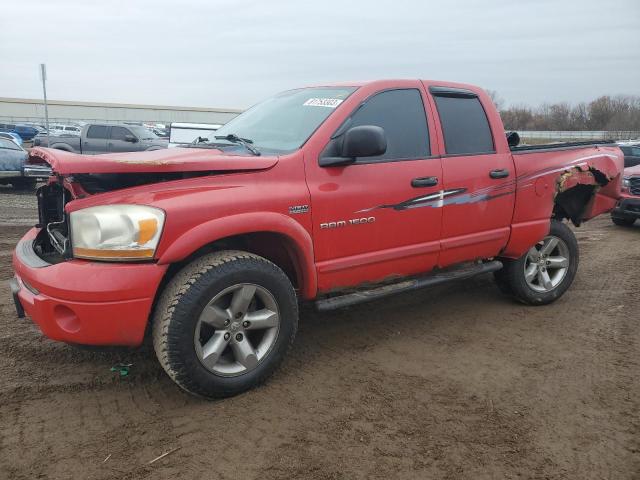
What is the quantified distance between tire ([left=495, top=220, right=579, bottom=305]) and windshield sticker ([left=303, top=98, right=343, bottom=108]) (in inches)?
89.2

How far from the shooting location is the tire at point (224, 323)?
2.85m

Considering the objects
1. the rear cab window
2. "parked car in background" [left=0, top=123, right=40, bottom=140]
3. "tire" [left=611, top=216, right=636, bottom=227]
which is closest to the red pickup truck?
"tire" [left=611, top=216, right=636, bottom=227]

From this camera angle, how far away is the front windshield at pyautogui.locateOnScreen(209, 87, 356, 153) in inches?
142

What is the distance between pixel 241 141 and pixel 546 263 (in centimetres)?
311

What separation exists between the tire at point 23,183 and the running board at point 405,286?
12790 mm

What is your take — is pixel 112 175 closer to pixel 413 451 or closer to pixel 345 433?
pixel 345 433

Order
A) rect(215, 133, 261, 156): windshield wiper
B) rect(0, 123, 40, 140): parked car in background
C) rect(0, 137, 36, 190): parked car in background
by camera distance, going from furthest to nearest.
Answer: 1. rect(0, 123, 40, 140): parked car in background
2. rect(0, 137, 36, 190): parked car in background
3. rect(215, 133, 261, 156): windshield wiper

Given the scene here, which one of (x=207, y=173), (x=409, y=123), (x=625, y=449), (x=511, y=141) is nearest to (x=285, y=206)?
(x=207, y=173)

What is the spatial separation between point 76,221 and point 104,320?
564mm

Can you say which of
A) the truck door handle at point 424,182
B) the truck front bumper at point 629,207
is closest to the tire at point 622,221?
the truck front bumper at point 629,207

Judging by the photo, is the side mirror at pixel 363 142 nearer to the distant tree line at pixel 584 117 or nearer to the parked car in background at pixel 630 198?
the parked car in background at pixel 630 198

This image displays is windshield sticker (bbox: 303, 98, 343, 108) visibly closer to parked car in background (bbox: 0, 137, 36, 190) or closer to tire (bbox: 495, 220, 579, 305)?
tire (bbox: 495, 220, 579, 305)

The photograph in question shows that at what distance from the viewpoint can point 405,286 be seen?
12.8 feet

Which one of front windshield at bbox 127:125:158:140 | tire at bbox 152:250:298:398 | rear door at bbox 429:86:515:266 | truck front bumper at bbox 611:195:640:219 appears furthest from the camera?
front windshield at bbox 127:125:158:140
